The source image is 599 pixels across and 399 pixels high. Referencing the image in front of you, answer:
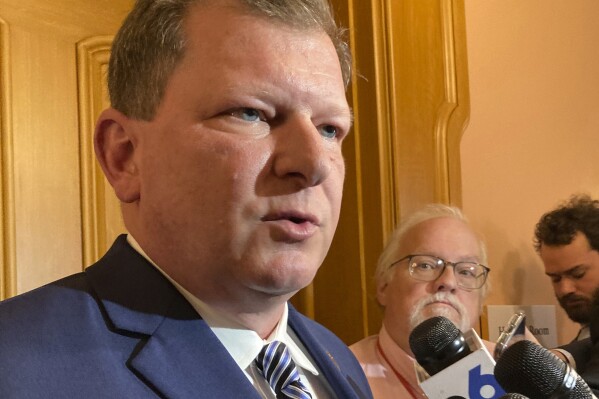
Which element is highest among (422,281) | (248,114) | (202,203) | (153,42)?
(153,42)

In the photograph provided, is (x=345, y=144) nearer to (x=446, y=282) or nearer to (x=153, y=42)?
(x=446, y=282)

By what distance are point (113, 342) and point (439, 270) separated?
1625 mm

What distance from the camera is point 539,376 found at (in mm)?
935

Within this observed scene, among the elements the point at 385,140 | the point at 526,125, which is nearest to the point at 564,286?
the point at 526,125

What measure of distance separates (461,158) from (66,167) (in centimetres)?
150

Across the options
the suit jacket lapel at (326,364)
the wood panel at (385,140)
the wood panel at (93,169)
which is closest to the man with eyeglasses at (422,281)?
the wood panel at (385,140)

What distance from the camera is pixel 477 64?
3.07 metres

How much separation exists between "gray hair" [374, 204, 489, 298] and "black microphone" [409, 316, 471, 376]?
1.21 metres

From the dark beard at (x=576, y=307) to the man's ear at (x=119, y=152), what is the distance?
7.79 feet

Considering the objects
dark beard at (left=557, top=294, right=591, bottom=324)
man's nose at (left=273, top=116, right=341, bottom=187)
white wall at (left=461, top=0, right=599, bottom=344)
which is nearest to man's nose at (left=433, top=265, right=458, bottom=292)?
white wall at (left=461, top=0, right=599, bottom=344)

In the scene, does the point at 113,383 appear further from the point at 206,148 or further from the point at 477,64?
the point at 477,64

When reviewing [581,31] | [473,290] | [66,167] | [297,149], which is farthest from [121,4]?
[581,31]

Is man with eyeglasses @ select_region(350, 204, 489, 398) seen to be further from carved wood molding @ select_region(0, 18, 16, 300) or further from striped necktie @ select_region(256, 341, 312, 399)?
striped necktie @ select_region(256, 341, 312, 399)

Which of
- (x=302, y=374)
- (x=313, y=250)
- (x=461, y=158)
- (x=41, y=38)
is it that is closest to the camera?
(x=313, y=250)
